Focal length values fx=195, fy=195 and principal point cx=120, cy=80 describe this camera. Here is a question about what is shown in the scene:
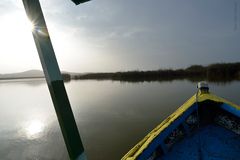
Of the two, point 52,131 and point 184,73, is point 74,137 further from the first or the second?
point 184,73

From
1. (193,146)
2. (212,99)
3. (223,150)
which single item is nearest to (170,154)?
(193,146)

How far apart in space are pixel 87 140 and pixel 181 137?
3.99 m

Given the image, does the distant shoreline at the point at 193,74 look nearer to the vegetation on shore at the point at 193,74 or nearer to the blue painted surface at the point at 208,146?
the vegetation on shore at the point at 193,74

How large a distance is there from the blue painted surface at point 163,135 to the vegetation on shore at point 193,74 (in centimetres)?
2095

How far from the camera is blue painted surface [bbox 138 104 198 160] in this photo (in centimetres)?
262

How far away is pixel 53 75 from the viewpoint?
38.6 inches

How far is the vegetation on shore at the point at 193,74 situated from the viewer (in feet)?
84.6

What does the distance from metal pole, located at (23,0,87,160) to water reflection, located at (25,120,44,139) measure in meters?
6.91

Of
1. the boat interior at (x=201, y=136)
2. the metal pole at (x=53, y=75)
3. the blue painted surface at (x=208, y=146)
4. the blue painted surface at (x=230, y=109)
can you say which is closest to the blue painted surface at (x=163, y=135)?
the boat interior at (x=201, y=136)

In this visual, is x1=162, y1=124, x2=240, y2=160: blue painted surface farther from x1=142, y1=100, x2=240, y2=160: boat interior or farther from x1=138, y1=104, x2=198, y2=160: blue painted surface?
x1=138, y1=104, x2=198, y2=160: blue painted surface

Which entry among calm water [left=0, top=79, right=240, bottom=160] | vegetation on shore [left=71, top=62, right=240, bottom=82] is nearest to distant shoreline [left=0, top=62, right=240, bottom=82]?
vegetation on shore [left=71, top=62, right=240, bottom=82]

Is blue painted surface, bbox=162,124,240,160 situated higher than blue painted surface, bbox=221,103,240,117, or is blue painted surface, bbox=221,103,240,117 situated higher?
blue painted surface, bbox=221,103,240,117

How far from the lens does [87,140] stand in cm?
→ 648

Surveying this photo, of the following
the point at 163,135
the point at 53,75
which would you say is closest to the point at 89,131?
the point at 163,135
